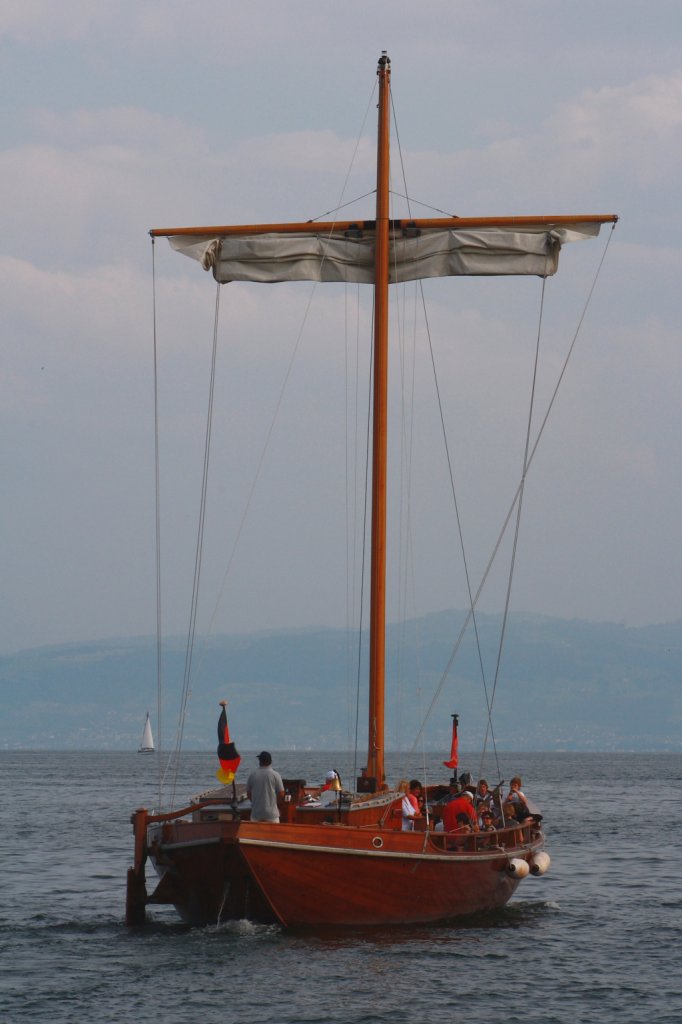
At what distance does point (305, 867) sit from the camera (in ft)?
80.7

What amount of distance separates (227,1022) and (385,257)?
16.5 meters

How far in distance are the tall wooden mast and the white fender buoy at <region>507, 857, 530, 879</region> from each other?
117 inches

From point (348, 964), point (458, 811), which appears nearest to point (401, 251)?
point (458, 811)

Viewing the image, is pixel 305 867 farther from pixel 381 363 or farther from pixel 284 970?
pixel 381 363

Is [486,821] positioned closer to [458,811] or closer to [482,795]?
[458,811]

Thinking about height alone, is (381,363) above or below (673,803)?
above

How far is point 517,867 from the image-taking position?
97.0ft

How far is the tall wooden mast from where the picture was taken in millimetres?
29812

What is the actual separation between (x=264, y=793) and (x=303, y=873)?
145 centimetres

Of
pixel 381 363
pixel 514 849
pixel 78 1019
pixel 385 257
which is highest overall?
pixel 385 257

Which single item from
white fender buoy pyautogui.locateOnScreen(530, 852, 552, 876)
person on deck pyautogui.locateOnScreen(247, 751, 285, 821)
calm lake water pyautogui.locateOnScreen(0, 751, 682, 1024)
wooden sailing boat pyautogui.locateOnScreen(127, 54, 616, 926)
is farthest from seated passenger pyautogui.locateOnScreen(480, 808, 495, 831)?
person on deck pyautogui.locateOnScreen(247, 751, 285, 821)

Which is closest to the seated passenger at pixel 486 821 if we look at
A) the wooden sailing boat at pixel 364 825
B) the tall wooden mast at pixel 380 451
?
the wooden sailing boat at pixel 364 825

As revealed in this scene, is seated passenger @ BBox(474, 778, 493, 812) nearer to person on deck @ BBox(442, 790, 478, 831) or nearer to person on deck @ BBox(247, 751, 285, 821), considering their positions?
person on deck @ BBox(442, 790, 478, 831)

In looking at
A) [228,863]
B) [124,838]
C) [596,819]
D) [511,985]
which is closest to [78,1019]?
[228,863]
